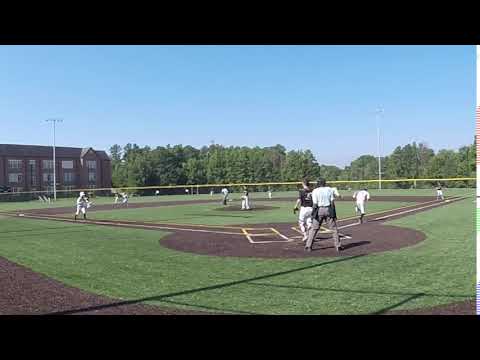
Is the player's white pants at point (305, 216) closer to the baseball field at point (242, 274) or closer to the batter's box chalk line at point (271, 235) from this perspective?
the baseball field at point (242, 274)

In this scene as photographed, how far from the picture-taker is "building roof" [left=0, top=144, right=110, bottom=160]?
80938 mm

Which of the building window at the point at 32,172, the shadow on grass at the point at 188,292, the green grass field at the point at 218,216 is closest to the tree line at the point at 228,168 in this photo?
the building window at the point at 32,172

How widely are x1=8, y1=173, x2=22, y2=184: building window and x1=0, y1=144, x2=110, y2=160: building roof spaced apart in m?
4.16

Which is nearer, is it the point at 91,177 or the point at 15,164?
the point at 15,164

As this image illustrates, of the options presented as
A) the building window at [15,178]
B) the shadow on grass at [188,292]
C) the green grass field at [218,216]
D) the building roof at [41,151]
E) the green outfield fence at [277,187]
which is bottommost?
the green grass field at [218,216]

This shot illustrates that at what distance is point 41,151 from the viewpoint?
86688mm

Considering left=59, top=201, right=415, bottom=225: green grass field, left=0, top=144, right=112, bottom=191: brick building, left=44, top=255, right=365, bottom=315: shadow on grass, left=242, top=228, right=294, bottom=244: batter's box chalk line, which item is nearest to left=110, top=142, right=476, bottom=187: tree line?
left=0, top=144, right=112, bottom=191: brick building

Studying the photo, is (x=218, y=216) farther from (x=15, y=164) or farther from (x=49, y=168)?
(x=49, y=168)

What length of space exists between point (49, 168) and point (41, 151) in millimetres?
4173

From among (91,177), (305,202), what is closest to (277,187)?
(91,177)

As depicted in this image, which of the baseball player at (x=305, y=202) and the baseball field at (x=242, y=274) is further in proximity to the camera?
the baseball player at (x=305, y=202)

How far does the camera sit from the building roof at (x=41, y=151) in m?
80.9

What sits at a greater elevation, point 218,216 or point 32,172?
point 32,172
